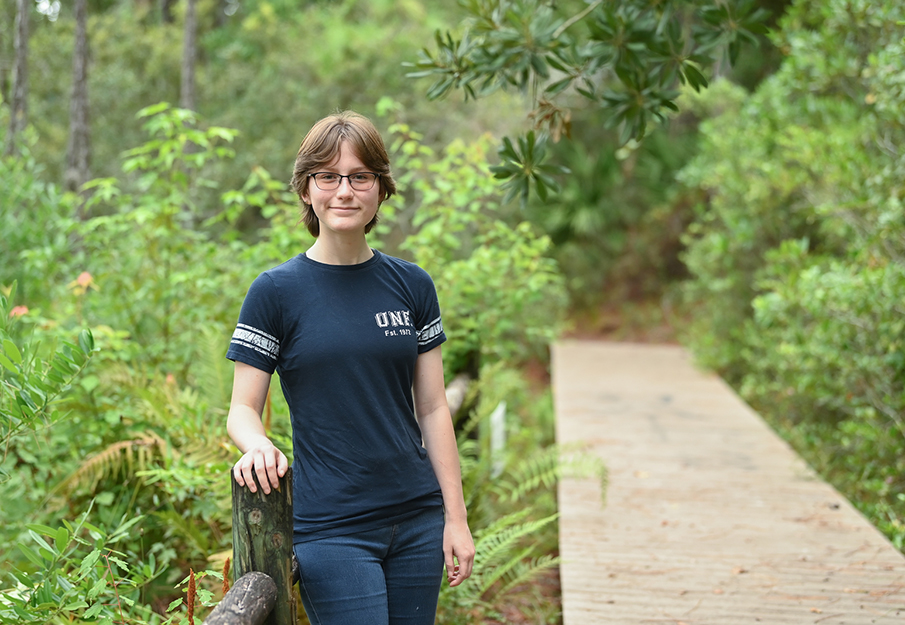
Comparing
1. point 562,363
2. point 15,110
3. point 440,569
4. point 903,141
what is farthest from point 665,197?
point 440,569

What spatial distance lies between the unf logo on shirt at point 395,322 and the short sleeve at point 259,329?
0.26 meters

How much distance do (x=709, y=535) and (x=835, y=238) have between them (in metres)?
4.02

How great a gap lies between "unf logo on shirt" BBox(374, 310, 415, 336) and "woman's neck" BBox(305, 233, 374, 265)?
167mm

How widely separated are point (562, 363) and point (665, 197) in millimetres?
5820

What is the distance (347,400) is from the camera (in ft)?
6.59

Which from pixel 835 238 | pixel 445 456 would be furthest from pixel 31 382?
pixel 835 238

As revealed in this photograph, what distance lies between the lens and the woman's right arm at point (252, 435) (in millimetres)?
1834

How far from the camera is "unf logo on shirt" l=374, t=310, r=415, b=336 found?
6.72 ft

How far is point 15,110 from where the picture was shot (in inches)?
273

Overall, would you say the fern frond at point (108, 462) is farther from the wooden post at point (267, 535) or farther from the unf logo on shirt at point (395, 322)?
the unf logo on shirt at point (395, 322)

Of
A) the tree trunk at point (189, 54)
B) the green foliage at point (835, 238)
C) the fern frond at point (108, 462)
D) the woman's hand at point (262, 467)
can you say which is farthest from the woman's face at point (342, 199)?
the tree trunk at point (189, 54)

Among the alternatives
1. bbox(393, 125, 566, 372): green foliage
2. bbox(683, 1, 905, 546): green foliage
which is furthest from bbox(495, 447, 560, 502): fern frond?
bbox(683, 1, 905, 546): green foliage

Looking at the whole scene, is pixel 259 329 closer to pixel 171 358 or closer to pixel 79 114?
pixel 171 358

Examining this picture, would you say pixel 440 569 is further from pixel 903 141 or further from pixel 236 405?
pixel 903 141
